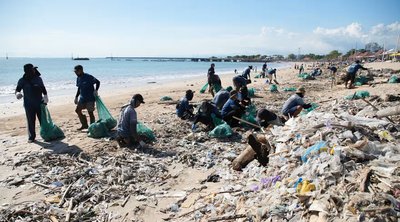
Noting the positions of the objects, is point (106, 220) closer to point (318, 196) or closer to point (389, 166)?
point (318, 196)

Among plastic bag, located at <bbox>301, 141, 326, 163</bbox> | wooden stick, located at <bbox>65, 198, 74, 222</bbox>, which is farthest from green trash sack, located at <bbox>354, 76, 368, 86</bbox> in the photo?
wooden stick, located at <bbox>65, 198, 74, 222</bbox>

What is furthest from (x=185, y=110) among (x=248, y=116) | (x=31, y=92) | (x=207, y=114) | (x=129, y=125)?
(x=31, y=92)

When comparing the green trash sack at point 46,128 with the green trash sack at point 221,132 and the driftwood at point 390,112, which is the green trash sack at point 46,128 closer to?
the green trash sack at point 221,132

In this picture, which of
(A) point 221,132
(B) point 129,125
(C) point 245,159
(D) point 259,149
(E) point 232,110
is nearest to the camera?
(D) point 259,149

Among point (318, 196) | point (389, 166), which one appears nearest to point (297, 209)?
point (318, 196)

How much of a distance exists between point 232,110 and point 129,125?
9.91 feet

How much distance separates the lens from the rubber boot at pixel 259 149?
525 cm

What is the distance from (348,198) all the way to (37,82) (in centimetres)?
730

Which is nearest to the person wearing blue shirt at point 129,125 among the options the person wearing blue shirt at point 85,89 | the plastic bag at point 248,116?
the person wearing blue shirt at point 85,89

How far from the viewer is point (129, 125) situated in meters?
6.67

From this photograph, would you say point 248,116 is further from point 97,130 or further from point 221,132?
point 97,130

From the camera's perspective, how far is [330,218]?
116 inches

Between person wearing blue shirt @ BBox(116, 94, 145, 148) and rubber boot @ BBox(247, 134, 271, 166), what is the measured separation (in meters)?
2.68

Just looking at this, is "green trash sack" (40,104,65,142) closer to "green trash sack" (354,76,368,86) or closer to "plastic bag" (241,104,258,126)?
"plastic bag" (241,104,258,126)
